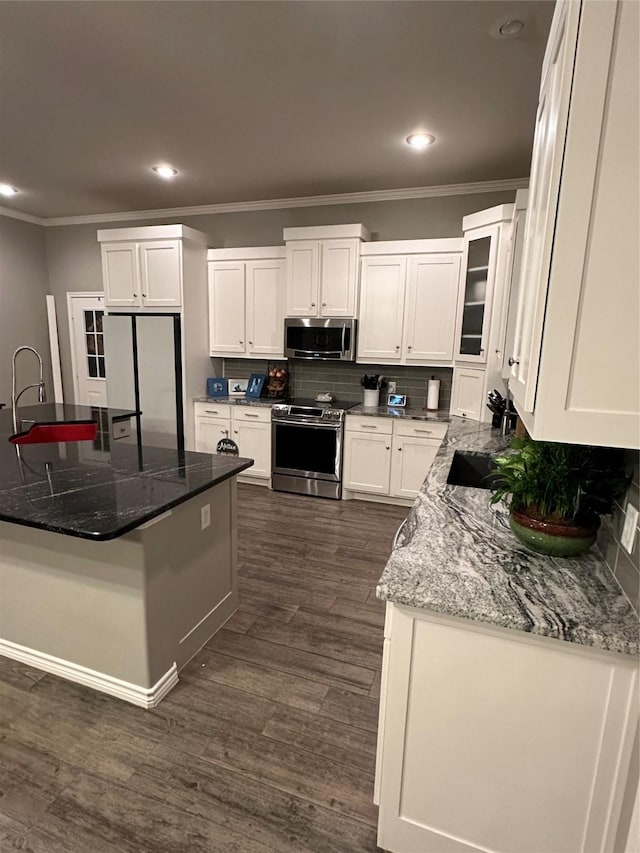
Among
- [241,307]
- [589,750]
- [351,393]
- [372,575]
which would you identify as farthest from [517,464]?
[241,307]

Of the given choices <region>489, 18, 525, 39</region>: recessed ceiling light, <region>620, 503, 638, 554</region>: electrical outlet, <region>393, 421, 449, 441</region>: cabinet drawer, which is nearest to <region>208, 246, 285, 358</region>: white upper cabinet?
<region>393, 421, 449, 441</region>: cabinet drawer

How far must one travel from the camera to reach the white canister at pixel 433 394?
4391mm

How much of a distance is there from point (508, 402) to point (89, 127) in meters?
3.55

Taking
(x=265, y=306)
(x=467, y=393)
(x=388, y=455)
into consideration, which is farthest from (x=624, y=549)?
(x=265, y=306)

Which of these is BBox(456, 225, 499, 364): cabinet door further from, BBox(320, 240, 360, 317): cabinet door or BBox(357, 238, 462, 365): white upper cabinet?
BBox(320, 240, 360, 317): cabinet door

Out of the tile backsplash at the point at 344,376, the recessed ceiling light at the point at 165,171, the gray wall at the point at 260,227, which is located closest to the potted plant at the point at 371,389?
the tile backsplash at the point at 344,376

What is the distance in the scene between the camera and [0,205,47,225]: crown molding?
5230 mm

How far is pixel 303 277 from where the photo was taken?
14.6 feet

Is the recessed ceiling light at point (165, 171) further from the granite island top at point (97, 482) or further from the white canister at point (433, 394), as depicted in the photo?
the white canister at point (433, 394)

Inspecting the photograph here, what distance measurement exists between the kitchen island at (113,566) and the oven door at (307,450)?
1.99 meters

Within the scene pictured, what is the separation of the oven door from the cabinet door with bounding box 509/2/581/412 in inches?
118

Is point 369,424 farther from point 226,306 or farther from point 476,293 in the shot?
point 226,306

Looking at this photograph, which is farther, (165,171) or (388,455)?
(388,455)

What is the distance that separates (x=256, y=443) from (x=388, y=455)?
1.39m
